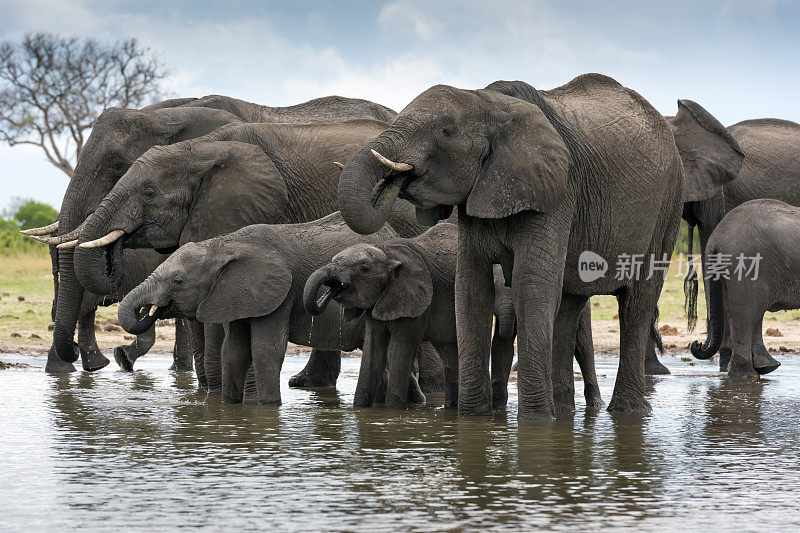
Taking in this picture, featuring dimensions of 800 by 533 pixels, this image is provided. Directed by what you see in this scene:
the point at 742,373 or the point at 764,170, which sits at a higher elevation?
the point at 764,170

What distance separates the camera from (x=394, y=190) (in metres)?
8.31

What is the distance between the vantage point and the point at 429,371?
1217 cm

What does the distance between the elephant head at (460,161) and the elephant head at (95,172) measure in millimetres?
4965

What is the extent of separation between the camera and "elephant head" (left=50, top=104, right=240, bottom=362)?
12.5m

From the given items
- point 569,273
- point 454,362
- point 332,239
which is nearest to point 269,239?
point 332,239

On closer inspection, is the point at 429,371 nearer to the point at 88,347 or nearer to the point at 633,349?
the point at 633,349

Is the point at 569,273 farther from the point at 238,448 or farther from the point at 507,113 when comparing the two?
the point at 238,448

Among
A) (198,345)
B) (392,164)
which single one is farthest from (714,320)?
(392,164)

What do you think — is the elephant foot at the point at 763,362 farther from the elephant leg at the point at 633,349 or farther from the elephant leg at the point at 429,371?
the elephant leg at the point at 633,349

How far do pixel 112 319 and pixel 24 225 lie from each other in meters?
33.2

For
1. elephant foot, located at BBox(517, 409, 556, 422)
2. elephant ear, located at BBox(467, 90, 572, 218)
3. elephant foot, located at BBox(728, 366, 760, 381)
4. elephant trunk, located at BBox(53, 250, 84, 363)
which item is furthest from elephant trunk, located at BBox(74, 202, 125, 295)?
elephant foot, located at BBox(728, 366, 760, 381)

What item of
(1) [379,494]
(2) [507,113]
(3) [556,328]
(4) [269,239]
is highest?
(2) [507,113]

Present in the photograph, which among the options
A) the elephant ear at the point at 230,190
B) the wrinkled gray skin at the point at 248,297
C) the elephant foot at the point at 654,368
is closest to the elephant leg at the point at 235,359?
the wrinkled gray skin at the point at 248,297

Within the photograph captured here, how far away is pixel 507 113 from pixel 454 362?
2464 millimetres
